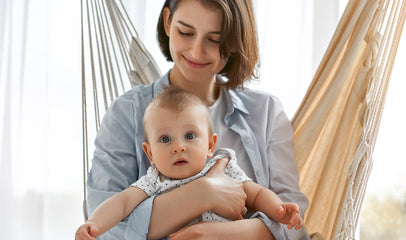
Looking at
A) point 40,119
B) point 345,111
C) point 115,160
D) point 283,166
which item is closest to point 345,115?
point 345,111

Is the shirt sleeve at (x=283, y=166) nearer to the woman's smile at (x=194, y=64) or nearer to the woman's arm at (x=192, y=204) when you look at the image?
the woman's arm at (x=192, y=204)

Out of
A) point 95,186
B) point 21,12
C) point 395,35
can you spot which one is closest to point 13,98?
point 21,12

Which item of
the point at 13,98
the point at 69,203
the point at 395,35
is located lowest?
the point at 69,203

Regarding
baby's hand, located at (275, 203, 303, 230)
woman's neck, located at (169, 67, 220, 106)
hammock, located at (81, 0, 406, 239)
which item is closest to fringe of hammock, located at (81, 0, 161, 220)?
hammock, located at (81, 0, 406, 239)

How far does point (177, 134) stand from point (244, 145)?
0.26m

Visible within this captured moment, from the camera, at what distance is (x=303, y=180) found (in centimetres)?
153

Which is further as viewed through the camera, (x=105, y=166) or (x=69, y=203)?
(x=69, y=203)

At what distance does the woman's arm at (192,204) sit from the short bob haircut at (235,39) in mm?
351

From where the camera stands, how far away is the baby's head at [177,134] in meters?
1.23

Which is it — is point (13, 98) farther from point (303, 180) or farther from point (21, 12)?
point (303, 180)

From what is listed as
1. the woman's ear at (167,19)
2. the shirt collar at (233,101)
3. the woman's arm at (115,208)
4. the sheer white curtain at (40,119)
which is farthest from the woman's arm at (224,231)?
the sheer white curtain at (40,119)

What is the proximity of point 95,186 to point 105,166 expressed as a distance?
55mm

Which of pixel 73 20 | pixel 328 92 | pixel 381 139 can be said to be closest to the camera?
pixel 328 92

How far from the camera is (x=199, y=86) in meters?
1.51
